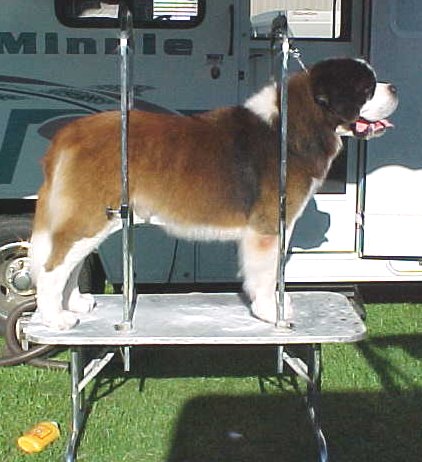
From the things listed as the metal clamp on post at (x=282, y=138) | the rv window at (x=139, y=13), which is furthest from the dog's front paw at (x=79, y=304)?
the rv window at (x=139, y=13)

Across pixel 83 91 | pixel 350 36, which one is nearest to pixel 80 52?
pixel 83 91

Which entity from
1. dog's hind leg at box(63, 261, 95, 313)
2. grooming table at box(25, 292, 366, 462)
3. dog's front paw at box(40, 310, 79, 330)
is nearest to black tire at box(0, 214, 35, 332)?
grooming table at box(25, 292, 366, 462)

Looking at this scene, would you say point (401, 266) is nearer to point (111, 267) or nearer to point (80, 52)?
point (111, 267)

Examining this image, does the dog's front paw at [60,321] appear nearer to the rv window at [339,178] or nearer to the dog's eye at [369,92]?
the dog's eye at [369,92]

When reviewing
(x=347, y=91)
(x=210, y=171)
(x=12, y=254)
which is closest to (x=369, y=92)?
(x=347, y=91)

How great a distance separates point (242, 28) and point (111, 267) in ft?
6.17

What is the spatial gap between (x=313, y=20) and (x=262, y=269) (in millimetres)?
2639

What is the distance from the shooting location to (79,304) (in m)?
4.86

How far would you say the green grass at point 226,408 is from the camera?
15.7ft

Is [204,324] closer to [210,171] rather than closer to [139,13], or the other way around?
[210,171]

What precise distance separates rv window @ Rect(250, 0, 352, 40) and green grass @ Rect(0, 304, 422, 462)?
2.21 meters

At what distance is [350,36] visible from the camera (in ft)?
21.4

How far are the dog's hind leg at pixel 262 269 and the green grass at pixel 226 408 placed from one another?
0.76 meters

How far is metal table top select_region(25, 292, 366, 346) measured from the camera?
4305 mm
